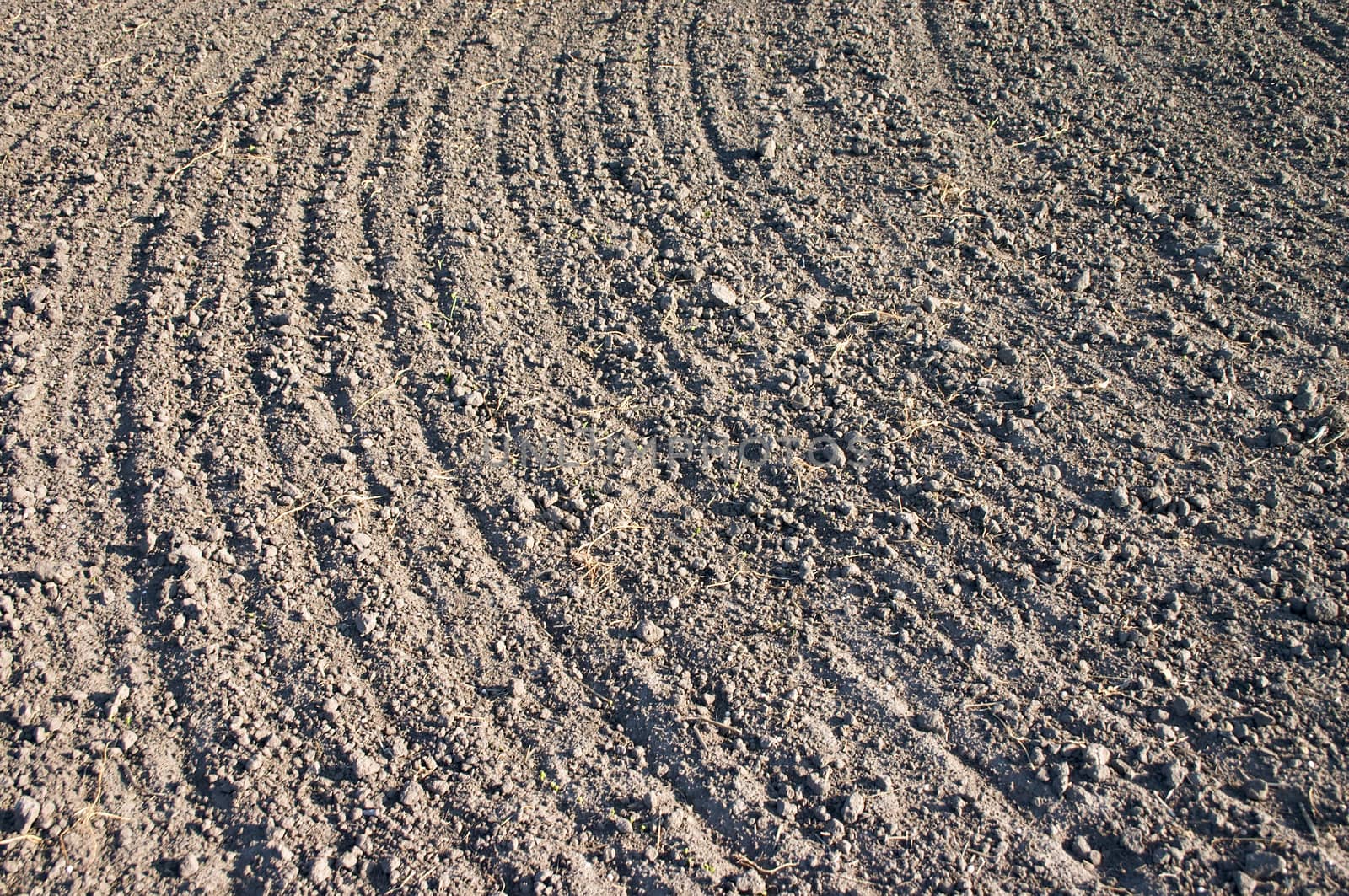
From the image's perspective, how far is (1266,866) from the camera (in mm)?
2844

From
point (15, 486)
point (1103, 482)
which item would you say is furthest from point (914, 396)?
point (15, 486)

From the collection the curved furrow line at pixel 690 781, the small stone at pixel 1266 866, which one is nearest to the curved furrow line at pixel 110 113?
the curved furrow line at pixel 690 781

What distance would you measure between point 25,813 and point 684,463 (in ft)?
8.30

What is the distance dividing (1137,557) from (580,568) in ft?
6.80

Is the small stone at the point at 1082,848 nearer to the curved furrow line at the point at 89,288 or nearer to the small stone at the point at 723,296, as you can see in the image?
the small stone at the point at 723,296

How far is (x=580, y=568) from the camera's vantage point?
3.71 m

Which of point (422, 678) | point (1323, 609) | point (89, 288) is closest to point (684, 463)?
point (422, 678)

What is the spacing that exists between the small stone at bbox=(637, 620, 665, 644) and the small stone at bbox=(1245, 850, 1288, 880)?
1928mm

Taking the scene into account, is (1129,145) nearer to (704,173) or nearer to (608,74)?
(704,173)

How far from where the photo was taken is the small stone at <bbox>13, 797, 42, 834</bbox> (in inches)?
120

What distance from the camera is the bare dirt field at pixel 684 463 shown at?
307cm

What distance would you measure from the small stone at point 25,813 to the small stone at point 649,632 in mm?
1978

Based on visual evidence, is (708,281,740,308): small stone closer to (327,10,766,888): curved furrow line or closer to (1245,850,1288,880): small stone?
(327,10,766,888): curved furrow line

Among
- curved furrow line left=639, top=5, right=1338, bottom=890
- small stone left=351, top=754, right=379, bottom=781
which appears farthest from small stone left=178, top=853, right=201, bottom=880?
curved furrow line left=639, top=5, right=1338, bottom=890
